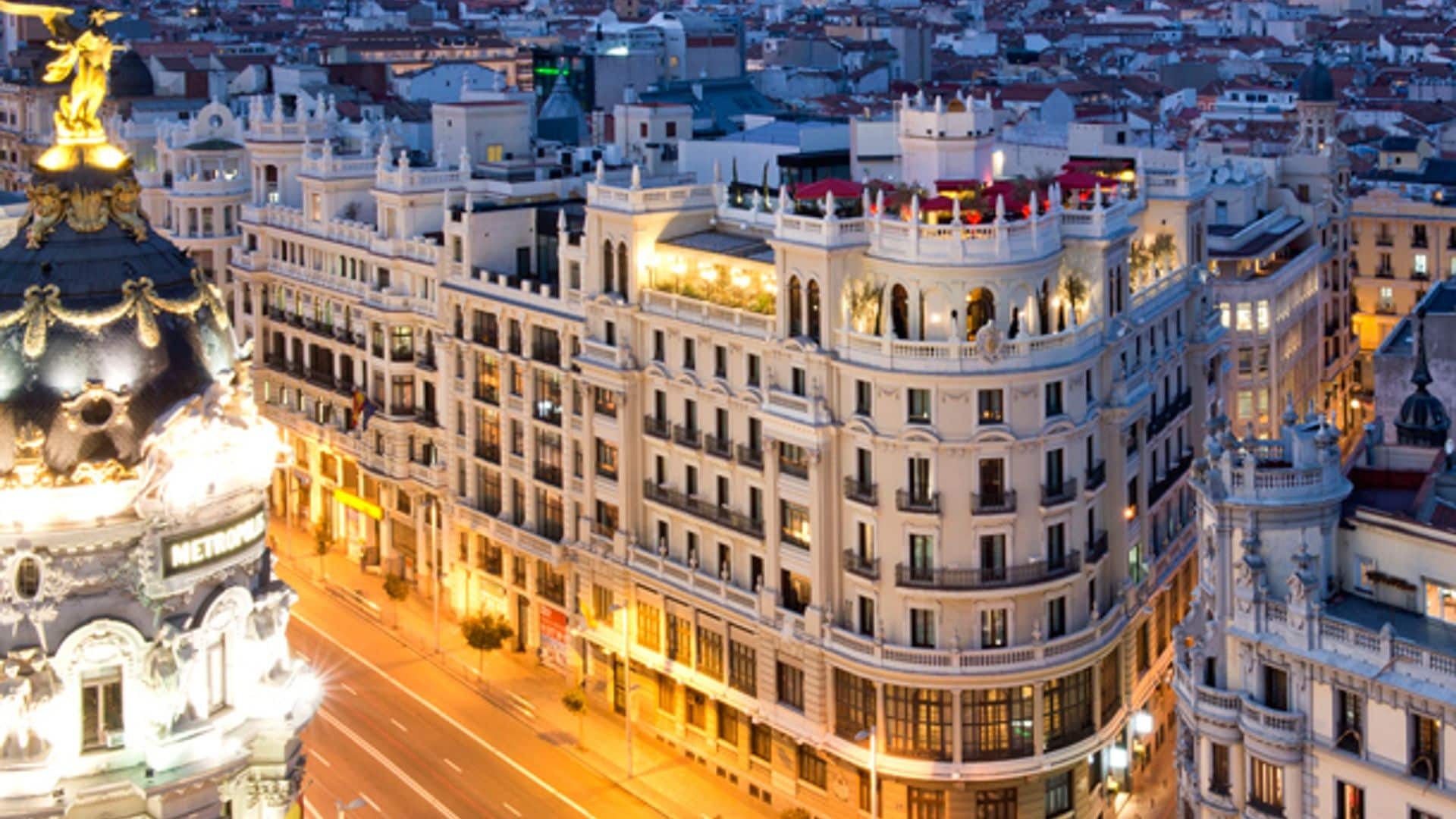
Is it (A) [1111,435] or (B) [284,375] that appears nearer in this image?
(A) [1111,435]

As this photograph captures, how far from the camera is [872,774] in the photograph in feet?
296

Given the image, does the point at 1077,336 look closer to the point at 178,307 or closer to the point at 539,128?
the point at 178,307

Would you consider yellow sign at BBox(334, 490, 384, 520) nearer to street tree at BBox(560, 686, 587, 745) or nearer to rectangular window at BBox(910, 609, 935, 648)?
street tree at BBox(560, 686, 587, 745)

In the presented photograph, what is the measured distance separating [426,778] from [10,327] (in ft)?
209

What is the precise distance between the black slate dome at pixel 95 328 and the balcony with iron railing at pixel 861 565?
5165 cm

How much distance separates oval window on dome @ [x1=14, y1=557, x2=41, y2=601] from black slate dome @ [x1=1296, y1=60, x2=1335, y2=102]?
547 feet

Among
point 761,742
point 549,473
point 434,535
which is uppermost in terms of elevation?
Answer: point 549,473

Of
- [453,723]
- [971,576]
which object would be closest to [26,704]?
[971,576]

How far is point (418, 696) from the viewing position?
112m

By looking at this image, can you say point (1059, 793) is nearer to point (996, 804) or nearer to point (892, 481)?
point (996, 804)

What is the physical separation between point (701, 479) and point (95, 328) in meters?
61.0

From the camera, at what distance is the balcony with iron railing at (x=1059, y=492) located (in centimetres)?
9000

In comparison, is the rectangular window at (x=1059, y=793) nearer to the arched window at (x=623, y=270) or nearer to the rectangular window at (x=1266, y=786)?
the rectangular window at (x=1266, y=786)

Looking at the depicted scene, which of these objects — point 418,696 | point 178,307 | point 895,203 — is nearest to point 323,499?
point 418,696
